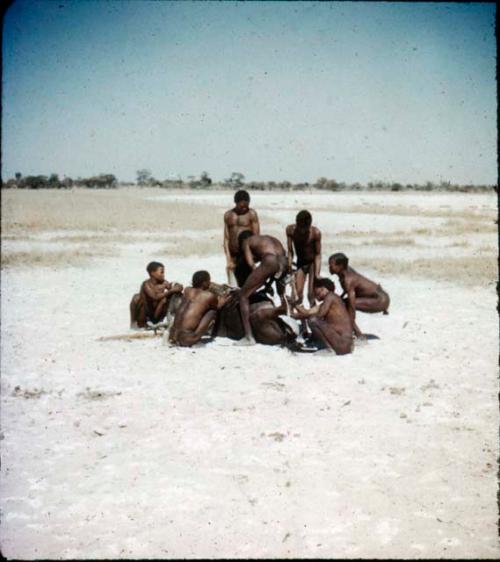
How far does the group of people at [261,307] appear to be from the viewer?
810 cm

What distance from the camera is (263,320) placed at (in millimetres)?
8633

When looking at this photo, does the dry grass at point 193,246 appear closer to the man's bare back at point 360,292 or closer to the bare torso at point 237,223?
the bare torso at point 237,223

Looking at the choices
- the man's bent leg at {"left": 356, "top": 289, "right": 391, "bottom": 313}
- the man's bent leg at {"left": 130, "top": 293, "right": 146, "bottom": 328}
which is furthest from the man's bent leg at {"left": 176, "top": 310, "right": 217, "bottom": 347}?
the man's bent leg at {"left": 356, "top": 289, "right": 391, "bottom": 313}

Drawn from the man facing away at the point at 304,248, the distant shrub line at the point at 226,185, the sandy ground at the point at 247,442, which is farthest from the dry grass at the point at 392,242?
the distant shrub line at the point at 226,185

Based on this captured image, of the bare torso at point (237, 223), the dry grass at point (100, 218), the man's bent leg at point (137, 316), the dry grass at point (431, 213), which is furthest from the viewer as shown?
the dry grass at point (431, 213)

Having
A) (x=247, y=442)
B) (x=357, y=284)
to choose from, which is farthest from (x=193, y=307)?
(x=247, y=442)

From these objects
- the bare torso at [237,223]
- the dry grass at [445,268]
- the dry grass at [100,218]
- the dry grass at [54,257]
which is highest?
the dry grass at [100,218]

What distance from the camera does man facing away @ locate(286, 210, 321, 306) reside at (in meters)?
10.1

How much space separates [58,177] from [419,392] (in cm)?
10594

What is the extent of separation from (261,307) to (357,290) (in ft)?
5.16

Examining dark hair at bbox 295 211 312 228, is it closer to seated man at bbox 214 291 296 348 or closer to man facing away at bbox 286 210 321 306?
man facing away at bbox 286 210 321 306

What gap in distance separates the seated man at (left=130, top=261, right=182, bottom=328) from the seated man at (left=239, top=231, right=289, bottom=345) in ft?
3.98

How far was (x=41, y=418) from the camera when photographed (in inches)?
241

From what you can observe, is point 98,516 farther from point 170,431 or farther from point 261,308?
point 261,308
